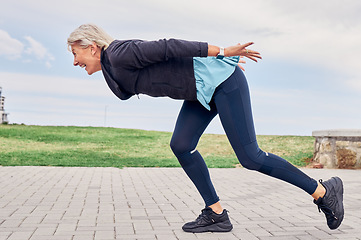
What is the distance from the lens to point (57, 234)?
3715 millimetres

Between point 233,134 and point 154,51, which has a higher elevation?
point 154,51

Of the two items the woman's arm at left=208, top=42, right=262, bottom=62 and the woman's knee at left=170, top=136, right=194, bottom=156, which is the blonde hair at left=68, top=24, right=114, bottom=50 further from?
the woman's knee at left=170, top=136, right=194, bottom=156

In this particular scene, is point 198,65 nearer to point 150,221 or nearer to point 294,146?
point 150,221

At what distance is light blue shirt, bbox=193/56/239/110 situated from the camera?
3.37 metres

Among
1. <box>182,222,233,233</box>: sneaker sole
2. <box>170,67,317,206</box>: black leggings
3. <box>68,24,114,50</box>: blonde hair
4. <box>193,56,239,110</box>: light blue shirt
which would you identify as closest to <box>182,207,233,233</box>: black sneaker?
<box>182,222,233,233</box>: sneaker sole

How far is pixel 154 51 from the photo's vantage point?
3121 millimetres

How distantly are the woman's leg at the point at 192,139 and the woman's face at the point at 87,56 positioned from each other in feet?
3.00

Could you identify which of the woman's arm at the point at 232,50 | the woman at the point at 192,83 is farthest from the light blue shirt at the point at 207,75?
the woman's arm at the point at 232,50

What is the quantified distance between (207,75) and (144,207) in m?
2.38

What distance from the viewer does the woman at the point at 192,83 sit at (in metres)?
3.17

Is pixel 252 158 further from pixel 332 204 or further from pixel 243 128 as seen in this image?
pixel 332 204

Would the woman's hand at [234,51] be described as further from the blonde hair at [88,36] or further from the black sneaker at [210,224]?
the black sneaker at [210,224]

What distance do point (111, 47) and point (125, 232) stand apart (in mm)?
1716

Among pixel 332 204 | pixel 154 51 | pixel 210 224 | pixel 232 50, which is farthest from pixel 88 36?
pixel 332 204
